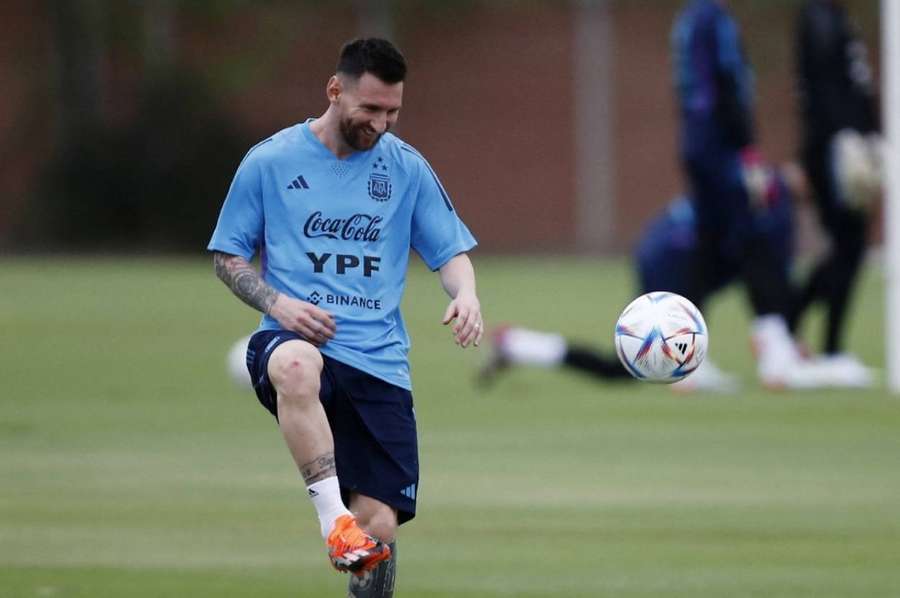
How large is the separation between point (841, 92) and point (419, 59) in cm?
2512

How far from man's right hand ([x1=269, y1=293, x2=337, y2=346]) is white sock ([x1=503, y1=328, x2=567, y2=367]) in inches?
295

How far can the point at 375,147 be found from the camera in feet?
19.9

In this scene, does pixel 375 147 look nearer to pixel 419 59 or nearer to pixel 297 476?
pixel 297 476

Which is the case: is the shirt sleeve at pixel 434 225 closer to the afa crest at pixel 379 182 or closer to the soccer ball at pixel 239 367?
the afa crest at pixel 379 182

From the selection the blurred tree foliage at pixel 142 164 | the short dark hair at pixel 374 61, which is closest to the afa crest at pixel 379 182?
the short dark hair at pixel 374 61

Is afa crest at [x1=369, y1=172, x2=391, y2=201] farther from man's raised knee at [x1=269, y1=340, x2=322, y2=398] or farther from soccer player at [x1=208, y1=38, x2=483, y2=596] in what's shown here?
man's raised knee at [x1=269, y1=340, x2=322, y2=398]

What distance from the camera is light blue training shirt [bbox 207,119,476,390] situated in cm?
589

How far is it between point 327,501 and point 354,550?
9.1 inches

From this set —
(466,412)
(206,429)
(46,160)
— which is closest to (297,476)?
(206,429)

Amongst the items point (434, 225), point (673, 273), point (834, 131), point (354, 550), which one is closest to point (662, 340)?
point (434, 225)

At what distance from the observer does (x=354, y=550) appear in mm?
5391

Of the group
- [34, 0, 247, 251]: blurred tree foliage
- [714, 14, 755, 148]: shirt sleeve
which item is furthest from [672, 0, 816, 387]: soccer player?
[34, 0, 247, 251]: blurred tree foliage

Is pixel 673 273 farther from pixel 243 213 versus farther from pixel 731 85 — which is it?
pixel 243 213

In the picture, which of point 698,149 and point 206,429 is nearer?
point 206,429
